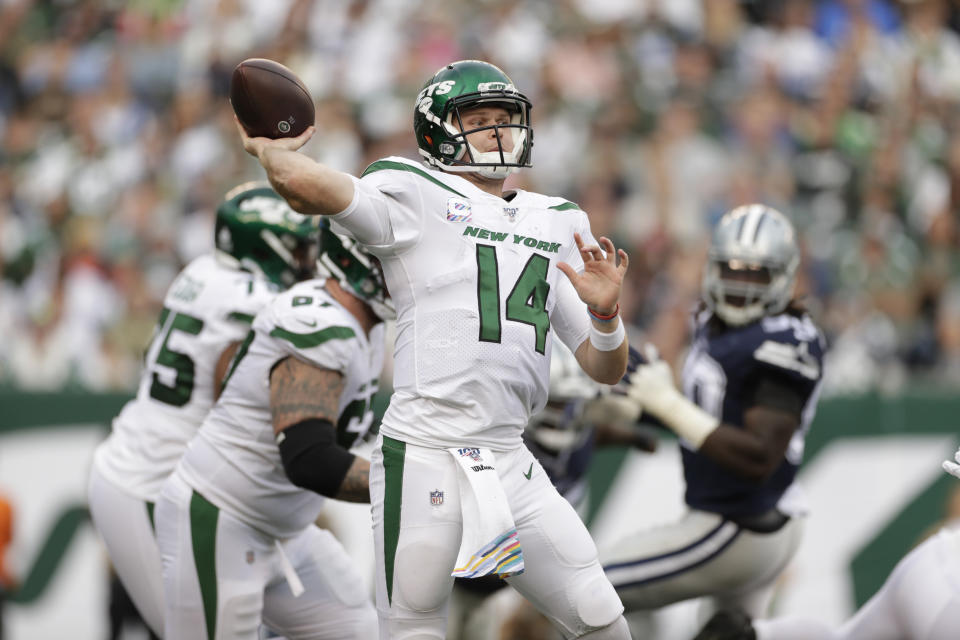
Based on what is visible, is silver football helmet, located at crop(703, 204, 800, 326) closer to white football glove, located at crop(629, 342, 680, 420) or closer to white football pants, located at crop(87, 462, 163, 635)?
white football glove, located at crop(629, 342, 680, 420)

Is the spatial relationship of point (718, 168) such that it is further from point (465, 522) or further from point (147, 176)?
point (465, 522)

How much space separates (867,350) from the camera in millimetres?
9055

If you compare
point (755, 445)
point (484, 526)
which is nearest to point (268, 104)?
point (484, 526)

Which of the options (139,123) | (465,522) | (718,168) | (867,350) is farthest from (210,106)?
(465,522)

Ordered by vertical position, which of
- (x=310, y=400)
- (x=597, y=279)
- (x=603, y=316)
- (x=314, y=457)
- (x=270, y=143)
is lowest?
(x=314, y=457)

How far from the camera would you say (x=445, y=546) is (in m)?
3.70

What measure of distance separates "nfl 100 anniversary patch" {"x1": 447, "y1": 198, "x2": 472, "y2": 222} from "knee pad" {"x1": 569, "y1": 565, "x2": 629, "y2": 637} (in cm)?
106

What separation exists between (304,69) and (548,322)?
850cm

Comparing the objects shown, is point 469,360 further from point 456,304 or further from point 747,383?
point 747,383

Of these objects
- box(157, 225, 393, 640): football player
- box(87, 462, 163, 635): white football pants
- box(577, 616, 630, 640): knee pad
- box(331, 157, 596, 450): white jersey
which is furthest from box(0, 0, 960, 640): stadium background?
box(331, 157, 596, 450): white jersey

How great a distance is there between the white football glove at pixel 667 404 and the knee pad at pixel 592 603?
1404 millimetres

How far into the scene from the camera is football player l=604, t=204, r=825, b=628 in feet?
16.8

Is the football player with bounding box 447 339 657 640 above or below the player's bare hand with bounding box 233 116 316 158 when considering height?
below

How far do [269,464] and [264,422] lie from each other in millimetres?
145
